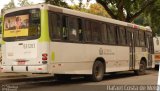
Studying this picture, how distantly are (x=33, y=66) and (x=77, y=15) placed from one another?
3140mm

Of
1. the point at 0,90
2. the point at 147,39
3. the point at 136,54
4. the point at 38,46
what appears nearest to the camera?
the point at 0,90

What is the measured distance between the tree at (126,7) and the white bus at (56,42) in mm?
10561

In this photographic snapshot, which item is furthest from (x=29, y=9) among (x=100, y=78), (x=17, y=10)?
(x=100, y=78)

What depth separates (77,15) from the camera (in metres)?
16.8

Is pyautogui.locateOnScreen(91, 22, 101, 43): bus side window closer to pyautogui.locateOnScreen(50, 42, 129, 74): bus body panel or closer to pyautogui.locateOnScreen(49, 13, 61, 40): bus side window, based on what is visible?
pyautogui.locateOnScreen(50, 42, 129, 74): bus body panel

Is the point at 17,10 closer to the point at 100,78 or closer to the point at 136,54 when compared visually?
the point at 100,78

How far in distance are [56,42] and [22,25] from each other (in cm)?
154

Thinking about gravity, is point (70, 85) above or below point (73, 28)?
below

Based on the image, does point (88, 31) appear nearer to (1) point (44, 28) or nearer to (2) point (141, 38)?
(1) point (44, 28)

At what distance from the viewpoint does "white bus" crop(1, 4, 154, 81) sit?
1509 cm

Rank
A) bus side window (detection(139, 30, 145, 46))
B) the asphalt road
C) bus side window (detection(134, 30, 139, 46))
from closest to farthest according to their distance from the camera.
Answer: the asphalt road → bus side window (detection(134, 30, 139, 46)) → bus side window (detection(139, 30, 145, 46))

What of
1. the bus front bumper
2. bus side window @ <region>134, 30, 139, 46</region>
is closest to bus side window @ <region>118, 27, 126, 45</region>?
bus side window @ <region>134, 30, 139, 46</region>

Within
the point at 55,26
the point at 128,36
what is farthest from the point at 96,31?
the point at 128,36

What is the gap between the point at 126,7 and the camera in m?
29.6
